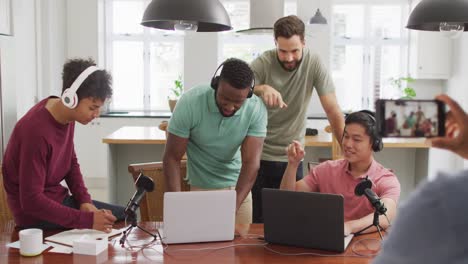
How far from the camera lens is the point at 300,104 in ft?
9.00

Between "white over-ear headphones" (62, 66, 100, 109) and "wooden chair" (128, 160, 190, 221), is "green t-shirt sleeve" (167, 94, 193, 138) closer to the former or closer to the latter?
"white over-ear headphones" (62, 66, 100, 109)

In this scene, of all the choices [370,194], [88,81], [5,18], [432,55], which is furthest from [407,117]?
[432,55]

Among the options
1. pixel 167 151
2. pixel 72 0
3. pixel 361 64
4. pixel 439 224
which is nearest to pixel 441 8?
pixel 167 151

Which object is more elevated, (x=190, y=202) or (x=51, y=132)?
(x=51, y=132)

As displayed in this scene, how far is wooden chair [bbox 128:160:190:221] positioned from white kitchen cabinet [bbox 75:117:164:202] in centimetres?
369

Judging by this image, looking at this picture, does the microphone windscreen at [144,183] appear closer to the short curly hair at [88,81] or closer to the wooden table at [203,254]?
the wooden table at [203,254]

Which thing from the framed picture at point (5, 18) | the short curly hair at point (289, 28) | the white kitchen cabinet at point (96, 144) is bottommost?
the white kitchen cabinet at point (96, 144)

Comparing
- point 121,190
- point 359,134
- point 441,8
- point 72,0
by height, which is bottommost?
point 121,190

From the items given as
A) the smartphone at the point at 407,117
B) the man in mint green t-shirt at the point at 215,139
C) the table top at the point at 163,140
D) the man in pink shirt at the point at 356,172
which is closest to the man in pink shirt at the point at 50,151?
the man in mint green t-shirt at the point at 215,139

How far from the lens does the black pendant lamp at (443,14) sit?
254cm

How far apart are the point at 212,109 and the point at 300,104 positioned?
24.9 inches

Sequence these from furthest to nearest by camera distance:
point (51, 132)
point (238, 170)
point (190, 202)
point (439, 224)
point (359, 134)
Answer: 1. point (238, 170)
2. point (359, 134)
3. point (51, 132)
4. point (190, 202)
5. point (439, 224)

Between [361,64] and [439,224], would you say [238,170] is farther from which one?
[361,64]

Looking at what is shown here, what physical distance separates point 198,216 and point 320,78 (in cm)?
118
